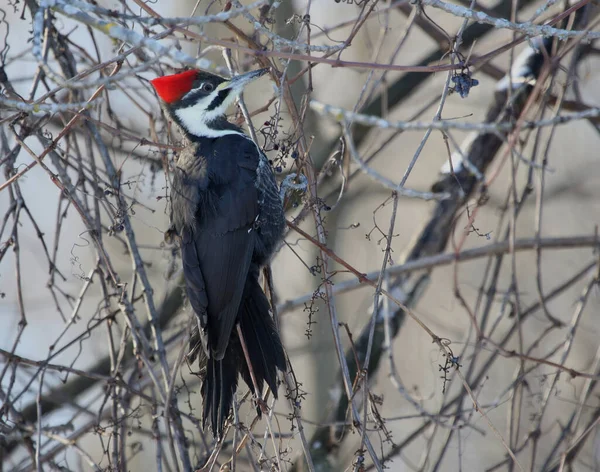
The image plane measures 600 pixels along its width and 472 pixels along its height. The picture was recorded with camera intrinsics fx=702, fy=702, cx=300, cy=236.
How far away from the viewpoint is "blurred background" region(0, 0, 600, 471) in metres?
2.71

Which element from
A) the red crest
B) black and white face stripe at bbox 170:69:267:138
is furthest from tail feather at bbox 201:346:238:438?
the red crest

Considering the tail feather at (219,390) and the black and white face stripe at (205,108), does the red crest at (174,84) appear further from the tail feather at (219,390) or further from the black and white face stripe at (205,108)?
the tail feather at (219,390)

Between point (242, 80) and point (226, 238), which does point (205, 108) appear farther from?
point (226, 238)

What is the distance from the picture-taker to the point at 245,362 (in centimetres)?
318

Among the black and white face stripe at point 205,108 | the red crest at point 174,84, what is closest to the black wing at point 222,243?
the black and white face stripe at point 205,108

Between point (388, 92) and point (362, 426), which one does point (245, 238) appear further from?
point (388, 92)

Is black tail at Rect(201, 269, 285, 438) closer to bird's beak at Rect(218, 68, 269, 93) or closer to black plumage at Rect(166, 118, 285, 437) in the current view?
black plumage at Rect(166, 118, 285, 437)

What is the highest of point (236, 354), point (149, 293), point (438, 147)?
point (438, 147)

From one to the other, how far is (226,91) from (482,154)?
5.53 feet

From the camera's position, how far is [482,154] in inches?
172

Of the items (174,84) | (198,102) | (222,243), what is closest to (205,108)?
(198,102)

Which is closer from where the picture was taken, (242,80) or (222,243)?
(242,80)

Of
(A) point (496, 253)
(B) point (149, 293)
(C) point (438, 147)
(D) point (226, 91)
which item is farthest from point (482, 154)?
(C) point (438, 147)

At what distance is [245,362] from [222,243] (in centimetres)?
63
